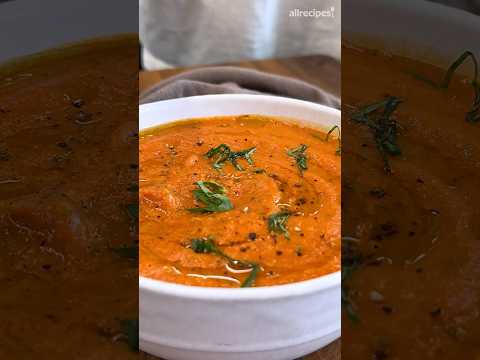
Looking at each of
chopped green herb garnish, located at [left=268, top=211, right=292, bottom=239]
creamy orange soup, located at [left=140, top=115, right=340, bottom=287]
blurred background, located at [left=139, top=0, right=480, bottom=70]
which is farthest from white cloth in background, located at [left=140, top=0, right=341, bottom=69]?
chopped green herb garnish, located at [left=268, top=211, right=292, bottom=239]

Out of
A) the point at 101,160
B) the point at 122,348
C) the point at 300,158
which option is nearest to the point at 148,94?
the point at 101,160

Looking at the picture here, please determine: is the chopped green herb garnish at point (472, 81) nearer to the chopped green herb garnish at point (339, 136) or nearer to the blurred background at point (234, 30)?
the blurred background at point (234, 30)

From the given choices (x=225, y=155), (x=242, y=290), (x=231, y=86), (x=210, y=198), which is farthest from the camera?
(x=231, y=86)

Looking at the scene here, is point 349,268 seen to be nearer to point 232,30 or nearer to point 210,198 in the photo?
point 210,198

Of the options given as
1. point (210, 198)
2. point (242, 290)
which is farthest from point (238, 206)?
point (242, 290)

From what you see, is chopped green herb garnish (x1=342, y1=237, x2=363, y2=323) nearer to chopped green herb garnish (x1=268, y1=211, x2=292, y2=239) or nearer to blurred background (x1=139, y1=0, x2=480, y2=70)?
chopped green herb garnish (x1=268, y1=211, x2=292, y2=239)

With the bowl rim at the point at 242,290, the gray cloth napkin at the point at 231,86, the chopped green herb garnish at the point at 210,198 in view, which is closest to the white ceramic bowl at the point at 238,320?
the bowl rim at the point at 242,290

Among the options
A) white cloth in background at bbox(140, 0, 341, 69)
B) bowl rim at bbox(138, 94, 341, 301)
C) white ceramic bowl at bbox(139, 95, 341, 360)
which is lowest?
white ceramic bowl at bbox(139, 95, 341, 360)
